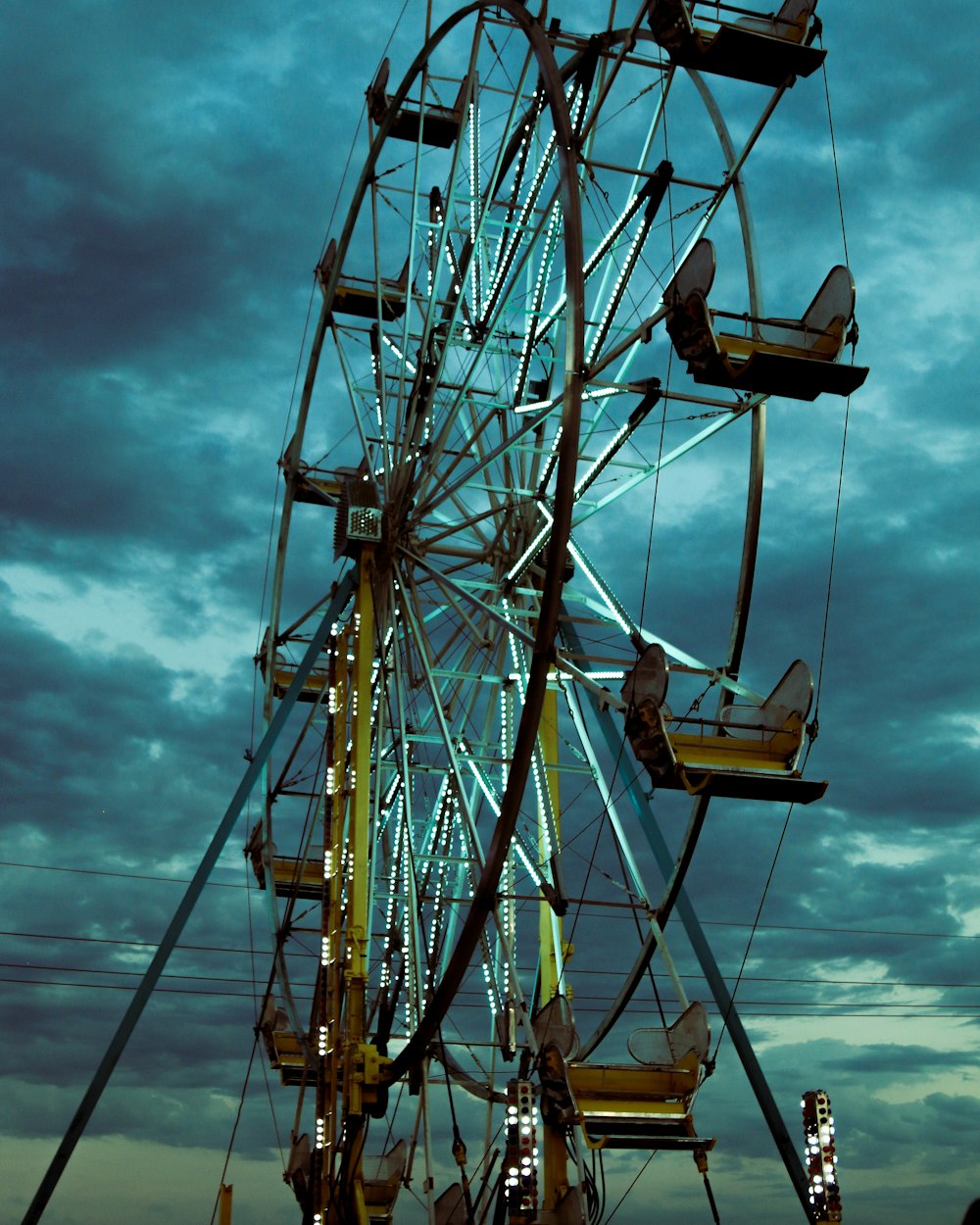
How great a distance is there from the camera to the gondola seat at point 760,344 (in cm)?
1573

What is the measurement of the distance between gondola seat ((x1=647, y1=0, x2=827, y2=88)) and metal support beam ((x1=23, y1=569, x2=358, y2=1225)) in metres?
7.42

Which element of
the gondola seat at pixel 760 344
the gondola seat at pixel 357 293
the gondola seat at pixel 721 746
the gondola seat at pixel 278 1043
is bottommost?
the gondola seat at pixel 721 746

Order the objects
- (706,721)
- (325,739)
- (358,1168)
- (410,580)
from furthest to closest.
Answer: (325,739) → (410,580) → (358,1168) → (706,721)

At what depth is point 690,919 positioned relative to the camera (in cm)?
1819

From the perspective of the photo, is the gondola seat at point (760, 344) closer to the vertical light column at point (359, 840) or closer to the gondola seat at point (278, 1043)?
the vertical light column at point (359, 840)

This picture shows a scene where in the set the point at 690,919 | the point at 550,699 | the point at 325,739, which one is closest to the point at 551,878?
the point at 690,919

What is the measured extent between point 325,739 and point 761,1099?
26.8 ft

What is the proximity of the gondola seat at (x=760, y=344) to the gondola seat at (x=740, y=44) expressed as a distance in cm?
235

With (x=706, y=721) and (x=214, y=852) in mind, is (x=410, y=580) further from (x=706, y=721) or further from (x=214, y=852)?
(x=706, y=721)

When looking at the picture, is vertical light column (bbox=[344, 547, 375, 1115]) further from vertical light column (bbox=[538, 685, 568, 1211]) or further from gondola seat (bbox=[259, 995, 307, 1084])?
gondola seat (bbox=[259, 995, 307, 1084])

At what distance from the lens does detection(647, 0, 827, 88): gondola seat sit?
55.5 ft

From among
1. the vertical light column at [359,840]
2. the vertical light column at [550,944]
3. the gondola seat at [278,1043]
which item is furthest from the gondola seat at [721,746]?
the gondola seat at [278,1043]

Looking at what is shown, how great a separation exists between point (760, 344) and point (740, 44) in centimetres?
339

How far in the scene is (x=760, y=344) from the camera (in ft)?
52.6
